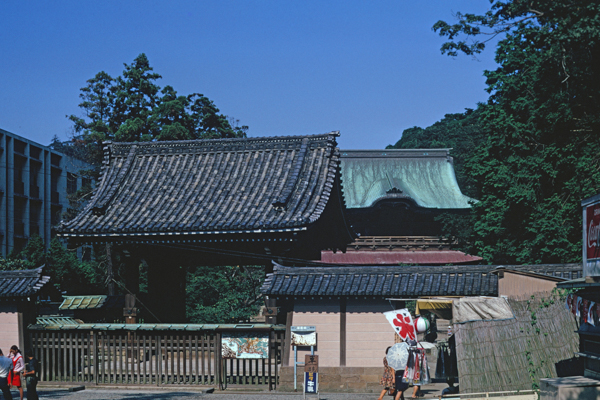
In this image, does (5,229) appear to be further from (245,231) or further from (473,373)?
(473,373)

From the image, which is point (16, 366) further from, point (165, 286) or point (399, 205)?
point (399, 205)

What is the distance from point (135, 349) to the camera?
19.0 m

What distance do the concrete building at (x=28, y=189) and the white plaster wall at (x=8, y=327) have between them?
29.5 meters

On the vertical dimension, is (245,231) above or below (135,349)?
above

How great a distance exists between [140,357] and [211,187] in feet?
20.6

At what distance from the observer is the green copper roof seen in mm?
42750

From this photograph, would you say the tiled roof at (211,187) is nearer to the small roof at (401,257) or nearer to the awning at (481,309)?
the awning at (481,309)

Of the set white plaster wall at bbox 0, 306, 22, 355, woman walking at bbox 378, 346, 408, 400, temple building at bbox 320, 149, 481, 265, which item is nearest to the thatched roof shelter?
woman walking at bbox 378, 346, 408, 400

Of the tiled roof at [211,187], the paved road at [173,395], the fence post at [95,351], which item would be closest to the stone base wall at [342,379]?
the paved road at [173,395]

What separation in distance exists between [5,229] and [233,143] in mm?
32433

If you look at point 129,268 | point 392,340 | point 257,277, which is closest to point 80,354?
point 129,268

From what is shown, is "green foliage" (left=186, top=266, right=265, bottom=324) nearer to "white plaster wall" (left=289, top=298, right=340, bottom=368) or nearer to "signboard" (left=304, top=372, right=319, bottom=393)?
"white plaster wall" (left=289, top=298, right=340, bottom=368)

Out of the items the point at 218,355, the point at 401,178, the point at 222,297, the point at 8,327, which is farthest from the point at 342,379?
the point at 401,178

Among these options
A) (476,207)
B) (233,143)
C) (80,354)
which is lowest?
(80,354)
